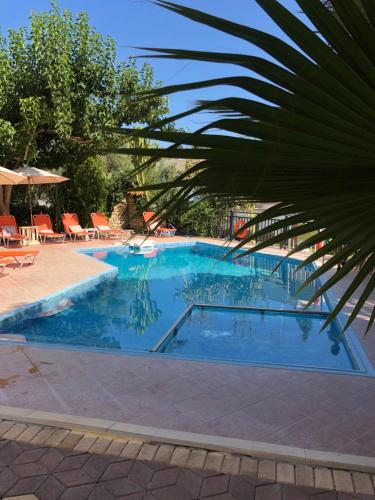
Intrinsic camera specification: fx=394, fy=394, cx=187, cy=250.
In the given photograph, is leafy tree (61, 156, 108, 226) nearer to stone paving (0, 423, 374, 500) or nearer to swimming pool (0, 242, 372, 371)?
swimming pool (0, 242, 372, 371)

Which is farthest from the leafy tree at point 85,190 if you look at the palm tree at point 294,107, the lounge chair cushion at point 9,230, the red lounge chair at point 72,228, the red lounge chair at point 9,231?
the palm tree at point 294,107

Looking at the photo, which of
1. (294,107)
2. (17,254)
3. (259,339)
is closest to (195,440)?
(294,107)

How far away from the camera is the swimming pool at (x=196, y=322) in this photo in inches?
229

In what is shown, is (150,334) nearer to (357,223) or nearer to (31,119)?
(357,223)

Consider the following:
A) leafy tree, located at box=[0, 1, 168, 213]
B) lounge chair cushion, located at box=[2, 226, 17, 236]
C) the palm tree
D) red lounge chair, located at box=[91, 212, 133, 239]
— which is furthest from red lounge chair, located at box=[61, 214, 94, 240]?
the palm tree

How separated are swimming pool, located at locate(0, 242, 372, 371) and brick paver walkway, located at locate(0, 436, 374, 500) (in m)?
2.19

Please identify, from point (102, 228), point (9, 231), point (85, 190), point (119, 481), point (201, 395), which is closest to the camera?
point (119, 481)

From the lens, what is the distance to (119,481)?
8.01 feet

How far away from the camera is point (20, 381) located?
391cm

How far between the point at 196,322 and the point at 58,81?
9.97m

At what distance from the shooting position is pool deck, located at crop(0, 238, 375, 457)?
308 cm

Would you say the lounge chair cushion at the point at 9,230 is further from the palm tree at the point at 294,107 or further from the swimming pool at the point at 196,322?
the palm tree at the point at 294,107

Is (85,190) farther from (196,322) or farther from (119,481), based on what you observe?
(119,481)

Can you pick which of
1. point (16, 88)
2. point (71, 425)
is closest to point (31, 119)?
point (16, 88)
